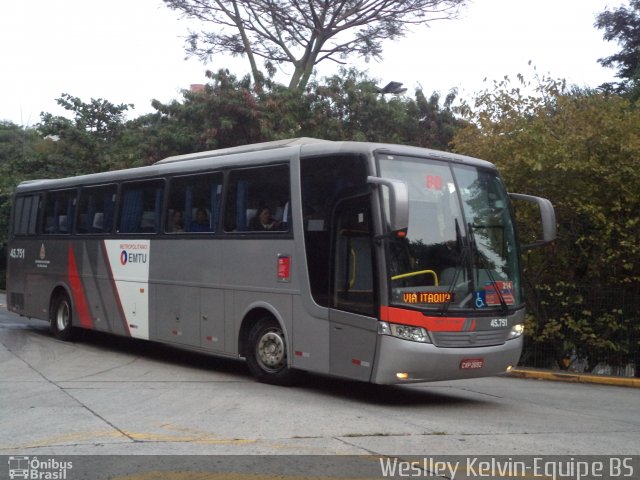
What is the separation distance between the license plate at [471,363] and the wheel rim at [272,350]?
2.57 meters

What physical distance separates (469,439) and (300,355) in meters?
3.29

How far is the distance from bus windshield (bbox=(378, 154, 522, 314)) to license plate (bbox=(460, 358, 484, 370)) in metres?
0.63

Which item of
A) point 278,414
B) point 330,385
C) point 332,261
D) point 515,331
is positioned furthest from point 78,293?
point 515,331

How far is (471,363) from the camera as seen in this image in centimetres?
1032

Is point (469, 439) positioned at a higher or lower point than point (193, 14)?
lower

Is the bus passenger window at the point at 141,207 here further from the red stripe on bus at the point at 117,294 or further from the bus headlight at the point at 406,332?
the bus headlight at the point at 406,332

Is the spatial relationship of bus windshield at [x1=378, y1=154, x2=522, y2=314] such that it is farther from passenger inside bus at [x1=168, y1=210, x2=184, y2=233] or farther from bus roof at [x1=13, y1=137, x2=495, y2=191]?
passenger inside bus at [x1=168, y1=210, x2=184, y2=233]

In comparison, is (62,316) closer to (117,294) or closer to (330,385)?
(117,294)

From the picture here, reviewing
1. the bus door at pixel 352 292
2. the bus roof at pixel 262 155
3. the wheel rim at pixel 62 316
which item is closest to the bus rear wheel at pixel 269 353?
the bus door at pixel 352 292

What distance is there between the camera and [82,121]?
35.0 meters

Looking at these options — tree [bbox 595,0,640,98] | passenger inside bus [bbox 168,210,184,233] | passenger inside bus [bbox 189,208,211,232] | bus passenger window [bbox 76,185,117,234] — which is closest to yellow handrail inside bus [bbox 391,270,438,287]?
passenger inside bus [bbox 189,208,211,232]

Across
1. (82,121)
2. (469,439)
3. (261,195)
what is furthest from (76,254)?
(82,121)

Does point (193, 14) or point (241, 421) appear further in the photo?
point (193, 14)

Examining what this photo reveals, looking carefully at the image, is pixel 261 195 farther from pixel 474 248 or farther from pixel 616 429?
pixel 616 429
